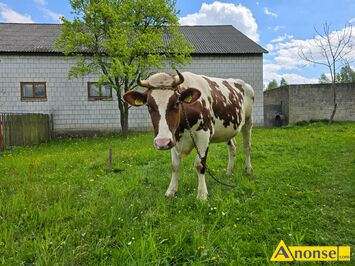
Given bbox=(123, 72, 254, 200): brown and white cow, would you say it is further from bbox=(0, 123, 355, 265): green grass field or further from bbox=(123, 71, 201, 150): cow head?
bbox=(0, 123, 355, 265): green grass field

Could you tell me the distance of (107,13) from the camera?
1234 cm

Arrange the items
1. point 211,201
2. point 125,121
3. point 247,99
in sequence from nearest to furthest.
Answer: point 211,201 → point 247,99 → point 125,121

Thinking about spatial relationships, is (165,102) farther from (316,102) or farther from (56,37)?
(316,102)

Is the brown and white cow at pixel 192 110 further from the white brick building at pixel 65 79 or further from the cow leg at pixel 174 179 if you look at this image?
the white brick building at pixel 65 79

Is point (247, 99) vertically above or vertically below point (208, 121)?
above

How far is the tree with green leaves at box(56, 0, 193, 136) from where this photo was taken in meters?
12.3

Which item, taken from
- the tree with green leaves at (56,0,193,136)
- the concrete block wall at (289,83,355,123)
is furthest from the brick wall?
the tree with green leaves at (56,0,193,136)

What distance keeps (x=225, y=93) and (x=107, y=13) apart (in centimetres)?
993

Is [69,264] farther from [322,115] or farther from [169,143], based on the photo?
[322,115]

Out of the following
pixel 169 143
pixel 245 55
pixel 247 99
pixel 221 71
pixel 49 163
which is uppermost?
pixel 245 55

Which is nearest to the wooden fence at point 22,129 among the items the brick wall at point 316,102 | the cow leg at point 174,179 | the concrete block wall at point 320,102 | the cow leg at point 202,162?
the cow leg at point 174,179

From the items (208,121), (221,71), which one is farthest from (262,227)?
(221,71)

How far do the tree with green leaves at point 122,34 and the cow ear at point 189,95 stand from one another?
29.4ft

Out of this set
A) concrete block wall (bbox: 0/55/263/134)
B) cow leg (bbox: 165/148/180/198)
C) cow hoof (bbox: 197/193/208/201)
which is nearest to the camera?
cow hoof (bbox: 197/193/208/201)
